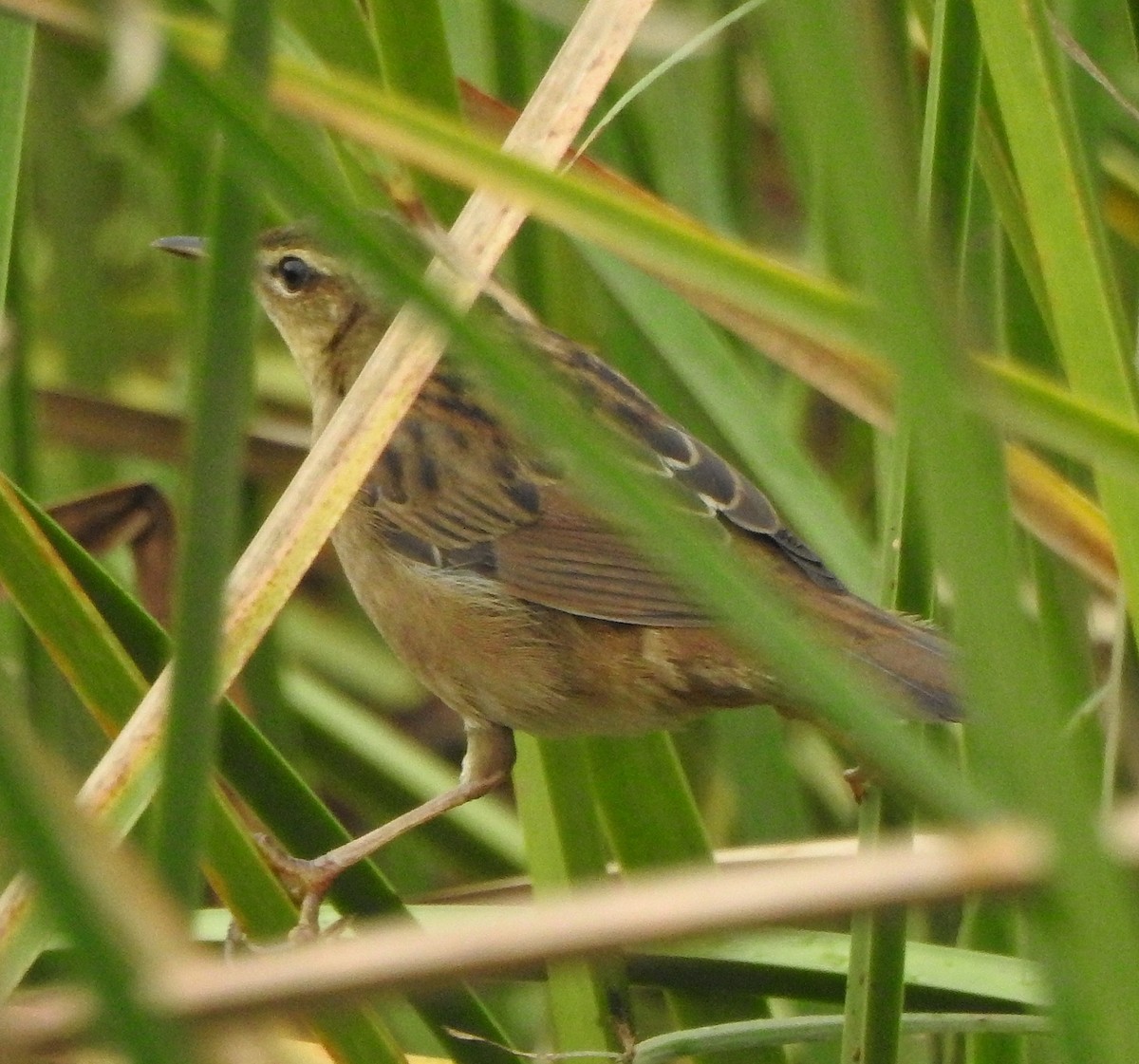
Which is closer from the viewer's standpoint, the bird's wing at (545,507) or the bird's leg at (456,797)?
the bird's leg at (456,797)

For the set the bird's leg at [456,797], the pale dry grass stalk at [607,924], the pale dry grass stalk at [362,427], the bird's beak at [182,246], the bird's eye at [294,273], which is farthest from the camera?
the bird's eye at [294,273]

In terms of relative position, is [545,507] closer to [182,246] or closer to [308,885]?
[182,246]

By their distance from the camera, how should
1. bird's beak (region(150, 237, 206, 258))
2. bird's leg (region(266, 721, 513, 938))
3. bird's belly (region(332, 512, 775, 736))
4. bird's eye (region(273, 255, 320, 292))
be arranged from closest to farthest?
bird's leg (region(266, 721, 513, 938)) < bird's belly (region(332, 512, 775, 736)) < bird's beak (region(150, 237, 206, 258)) < bird's eye (region(273, 255, 320, 292))

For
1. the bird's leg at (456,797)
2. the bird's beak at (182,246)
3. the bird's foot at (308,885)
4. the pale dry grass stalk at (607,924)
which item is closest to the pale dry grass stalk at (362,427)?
the bird's foot at (308,885)

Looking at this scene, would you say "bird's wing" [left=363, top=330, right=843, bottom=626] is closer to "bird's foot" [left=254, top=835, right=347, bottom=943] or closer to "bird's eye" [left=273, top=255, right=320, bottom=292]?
"bird's eye" [left=273, top=255, right=320, bottom=292]

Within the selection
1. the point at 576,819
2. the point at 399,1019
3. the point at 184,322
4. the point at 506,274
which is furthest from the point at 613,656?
the point at 184,322

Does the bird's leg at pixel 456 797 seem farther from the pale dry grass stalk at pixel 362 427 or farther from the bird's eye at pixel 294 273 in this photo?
the bird's eye at pixel 294 273

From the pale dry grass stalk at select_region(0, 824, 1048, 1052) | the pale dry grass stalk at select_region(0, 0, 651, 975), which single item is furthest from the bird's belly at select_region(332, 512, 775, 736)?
the pale dry grass stalk at select_region(0, 824, 1048, 1052)

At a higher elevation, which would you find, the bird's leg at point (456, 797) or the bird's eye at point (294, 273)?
the bird's eye at point (294, 273)
